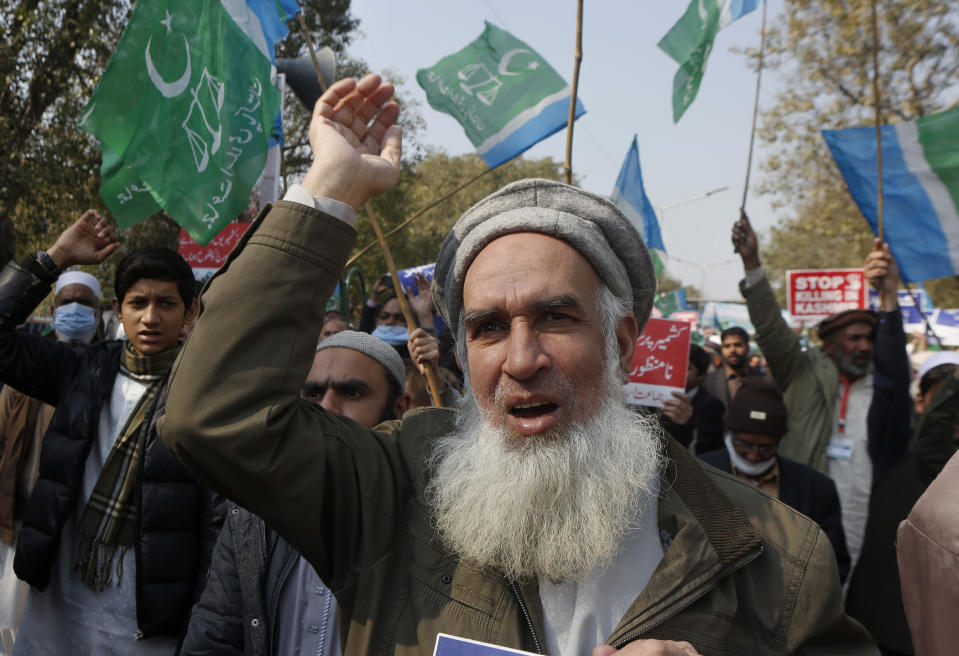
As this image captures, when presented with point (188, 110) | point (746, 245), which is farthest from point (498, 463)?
point (746, 245)

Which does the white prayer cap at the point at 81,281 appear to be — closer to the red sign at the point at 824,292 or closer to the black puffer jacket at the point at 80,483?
the black puffer jacket at the point at 80,483

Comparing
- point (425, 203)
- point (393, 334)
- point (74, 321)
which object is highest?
point (425, 203)

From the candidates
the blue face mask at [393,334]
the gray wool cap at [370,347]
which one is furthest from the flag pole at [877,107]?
the blue face mask at [393,334]

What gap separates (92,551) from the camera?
9.75ft

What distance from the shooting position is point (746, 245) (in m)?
4.98

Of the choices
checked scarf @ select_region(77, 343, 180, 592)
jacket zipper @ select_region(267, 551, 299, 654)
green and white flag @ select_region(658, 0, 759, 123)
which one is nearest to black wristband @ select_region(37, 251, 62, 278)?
checked scarf @ select_region(77, 343, 180, 592)

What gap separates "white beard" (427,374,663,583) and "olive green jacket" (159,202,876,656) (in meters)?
0.05

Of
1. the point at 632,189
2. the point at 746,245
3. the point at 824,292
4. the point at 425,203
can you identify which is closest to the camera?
the point at 746,245

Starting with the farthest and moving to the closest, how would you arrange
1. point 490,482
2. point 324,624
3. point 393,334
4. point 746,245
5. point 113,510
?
point 393,334, point 746,245, point 113,510, point 324,624, point 490,482

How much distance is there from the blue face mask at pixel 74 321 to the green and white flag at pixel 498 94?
→ 2.78 m

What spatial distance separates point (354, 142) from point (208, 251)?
5121 millimetres

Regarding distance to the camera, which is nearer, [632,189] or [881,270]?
[881,270]

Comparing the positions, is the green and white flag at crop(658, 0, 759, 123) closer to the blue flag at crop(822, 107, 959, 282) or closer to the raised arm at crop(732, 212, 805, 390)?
the blue flag at crop(822, 107, 959, 282)

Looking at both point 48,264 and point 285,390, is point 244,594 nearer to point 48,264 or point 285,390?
point 285,390
